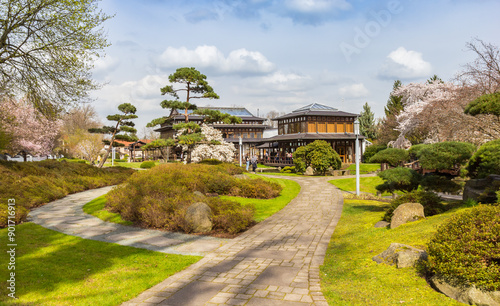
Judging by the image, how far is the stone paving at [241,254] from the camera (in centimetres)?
519

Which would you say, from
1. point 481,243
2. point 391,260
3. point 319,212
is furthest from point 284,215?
point 481,243

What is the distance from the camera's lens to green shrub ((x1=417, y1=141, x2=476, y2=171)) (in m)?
10.8

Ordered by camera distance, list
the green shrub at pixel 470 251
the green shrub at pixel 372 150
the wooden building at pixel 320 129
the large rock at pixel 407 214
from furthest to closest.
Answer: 1. the green shrub at pixel 372 150
2. the wooden building at pixel 320 129
3. the large rock at pixel 407 214
4. the green shrub at pixel 470 251

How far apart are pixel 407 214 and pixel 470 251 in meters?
4.19

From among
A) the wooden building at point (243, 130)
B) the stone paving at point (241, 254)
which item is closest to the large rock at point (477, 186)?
the stone paving at point (241, 254)

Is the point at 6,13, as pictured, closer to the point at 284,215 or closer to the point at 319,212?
the point at 284,215

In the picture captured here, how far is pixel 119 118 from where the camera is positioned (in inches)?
1171

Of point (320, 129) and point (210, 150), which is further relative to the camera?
point (320, 129)

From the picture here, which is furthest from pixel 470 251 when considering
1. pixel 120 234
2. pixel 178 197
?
pixel 178 197

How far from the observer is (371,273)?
5840mm

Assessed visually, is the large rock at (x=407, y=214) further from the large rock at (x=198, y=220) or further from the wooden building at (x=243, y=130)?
the wooden building at (x=243, y=130)

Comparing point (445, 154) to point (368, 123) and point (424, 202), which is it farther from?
point (368, 123)

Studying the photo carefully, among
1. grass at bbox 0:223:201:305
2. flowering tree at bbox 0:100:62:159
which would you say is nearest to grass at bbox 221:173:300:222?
grass at bbox 0:223:201:305

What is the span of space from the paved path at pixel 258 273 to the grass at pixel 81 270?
42 cm
